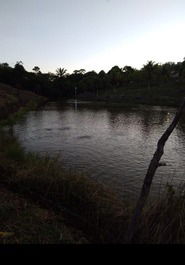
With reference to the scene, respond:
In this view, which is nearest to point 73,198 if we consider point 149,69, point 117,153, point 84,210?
point 84,210

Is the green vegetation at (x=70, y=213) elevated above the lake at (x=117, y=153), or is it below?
above

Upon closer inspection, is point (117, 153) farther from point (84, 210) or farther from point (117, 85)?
point (117, 85)

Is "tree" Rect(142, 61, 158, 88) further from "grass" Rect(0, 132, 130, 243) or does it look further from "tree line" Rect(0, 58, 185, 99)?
"grass" Rect(0, 132, 130, 243)

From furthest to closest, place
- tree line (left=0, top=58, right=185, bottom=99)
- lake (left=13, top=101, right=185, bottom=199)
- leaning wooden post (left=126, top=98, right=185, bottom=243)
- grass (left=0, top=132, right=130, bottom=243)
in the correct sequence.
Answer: tree line (left=0, top=58, right=185, bottom=99)
lake (left=13, top=101, right=185, bottom=199)
grass (left=0, top=132, right=130, bottom=243)
leaning wooden post (left=126, top=98, right=185, bottom=243)

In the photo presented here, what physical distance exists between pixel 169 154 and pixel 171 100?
5131 centimetres

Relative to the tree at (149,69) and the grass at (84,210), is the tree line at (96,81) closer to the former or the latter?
the tree at (149,69)

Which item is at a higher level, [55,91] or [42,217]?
[55,91]

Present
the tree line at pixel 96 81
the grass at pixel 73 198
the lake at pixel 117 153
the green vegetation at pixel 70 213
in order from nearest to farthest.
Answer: the green vegetation at pixel 70 213
the grass at pixel 73 198
the lake at pixel 117 153
the tree line at pixel 96 81

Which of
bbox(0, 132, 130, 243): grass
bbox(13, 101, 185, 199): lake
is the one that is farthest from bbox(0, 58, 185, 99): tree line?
bbox(0, 132, 130, 243): grass

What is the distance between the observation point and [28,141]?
17.5m

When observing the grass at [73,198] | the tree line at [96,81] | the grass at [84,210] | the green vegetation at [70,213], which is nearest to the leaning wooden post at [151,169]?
the grass at [84,210]

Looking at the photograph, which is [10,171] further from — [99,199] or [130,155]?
[130,155]

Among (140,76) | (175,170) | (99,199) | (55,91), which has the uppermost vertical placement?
(140,76)

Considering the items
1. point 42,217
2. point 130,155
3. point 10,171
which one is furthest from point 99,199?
point 130,155
